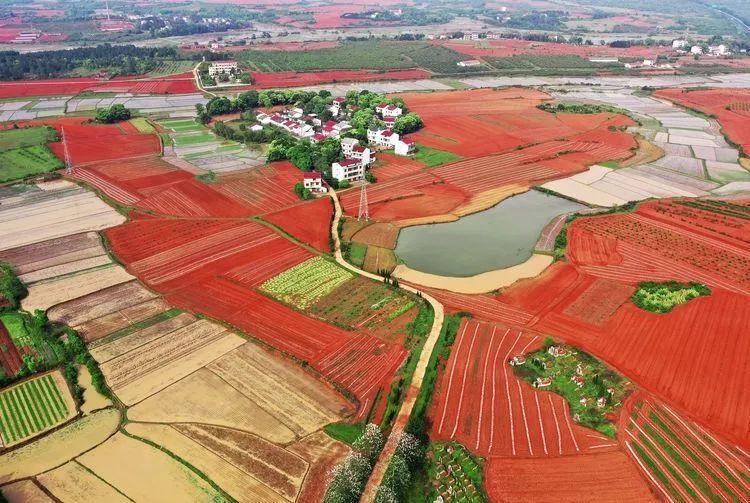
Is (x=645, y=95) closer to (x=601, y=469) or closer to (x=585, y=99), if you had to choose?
(x=585, y=99)

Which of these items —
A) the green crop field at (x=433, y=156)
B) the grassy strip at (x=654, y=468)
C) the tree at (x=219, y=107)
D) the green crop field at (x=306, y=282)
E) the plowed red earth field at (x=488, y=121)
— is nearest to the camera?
the grassy strip at (x=654, y=468)

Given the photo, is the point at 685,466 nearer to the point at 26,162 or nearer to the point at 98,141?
the point at 26,162

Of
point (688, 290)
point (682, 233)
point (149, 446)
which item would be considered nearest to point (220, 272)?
point (149, 446)

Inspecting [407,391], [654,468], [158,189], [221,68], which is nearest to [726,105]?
[654,468]

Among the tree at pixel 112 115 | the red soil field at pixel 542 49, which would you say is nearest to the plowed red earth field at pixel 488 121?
the red soil field at pixel 542 49

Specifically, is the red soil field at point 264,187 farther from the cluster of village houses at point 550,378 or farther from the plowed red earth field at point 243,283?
the cluster of village houses at point 550,378

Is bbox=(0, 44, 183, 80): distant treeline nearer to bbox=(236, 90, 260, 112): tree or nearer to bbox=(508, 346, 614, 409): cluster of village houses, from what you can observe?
bbox=(236, 90, 260, 112): tree
